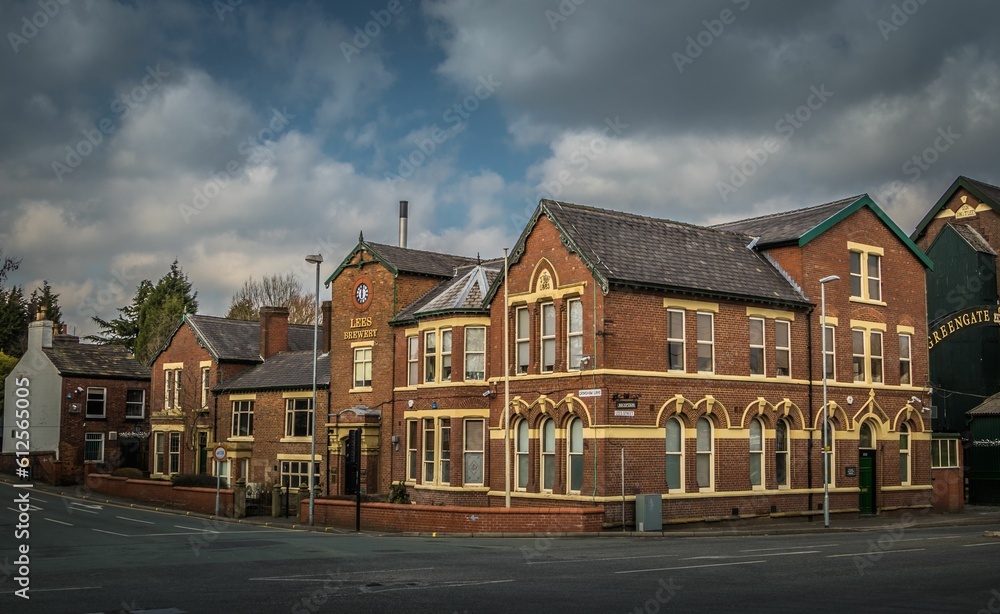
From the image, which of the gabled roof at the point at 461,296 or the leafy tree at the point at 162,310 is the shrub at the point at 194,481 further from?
the leafy tree at the point at 162,310

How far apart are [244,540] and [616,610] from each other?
636 inches

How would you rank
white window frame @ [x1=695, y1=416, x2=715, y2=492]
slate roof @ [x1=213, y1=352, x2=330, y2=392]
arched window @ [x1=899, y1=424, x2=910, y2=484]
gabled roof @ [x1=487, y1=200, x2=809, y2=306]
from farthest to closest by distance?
1. slate roof @ [x1=213, y1=352, x2=330, y2=392]
2. arched window @ [x1=899, y1=424, x2=910, y2=484]
3. white window frame @ [x1=695, y1=416, x2=715, y2=492]
4. gabled roof @ [x1=487, y1=200, x2=809, y2=306]

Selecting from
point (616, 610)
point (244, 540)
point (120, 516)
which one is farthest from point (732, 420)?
point (120, 516)

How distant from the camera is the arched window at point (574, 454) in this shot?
31502 mm

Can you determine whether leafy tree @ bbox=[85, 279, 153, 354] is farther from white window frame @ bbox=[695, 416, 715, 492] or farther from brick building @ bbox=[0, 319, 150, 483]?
white window frame @ bbox=[695, 416, 715, 492]

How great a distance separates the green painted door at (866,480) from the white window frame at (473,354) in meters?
14.1

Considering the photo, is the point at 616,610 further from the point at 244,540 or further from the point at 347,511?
the point at 347,511

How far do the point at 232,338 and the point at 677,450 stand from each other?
30.2 meters

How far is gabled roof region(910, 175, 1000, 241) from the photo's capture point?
159 feet

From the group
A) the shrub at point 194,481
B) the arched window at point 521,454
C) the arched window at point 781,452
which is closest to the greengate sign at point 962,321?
the arched window at point 781,452

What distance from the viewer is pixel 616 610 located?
13805 millimetres

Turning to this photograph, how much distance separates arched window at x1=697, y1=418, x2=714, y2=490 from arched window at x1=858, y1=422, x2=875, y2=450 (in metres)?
7.67

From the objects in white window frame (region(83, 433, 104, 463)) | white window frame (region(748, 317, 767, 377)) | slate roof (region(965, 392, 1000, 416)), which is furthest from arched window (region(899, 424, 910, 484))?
white window frame (region(83, 433, 104, 463))

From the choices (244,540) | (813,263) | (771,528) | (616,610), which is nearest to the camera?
(616,610)
